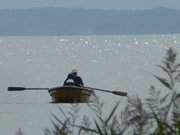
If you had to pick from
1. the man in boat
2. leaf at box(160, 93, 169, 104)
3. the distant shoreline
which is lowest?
leaf at box(160, 93, 169, 104)

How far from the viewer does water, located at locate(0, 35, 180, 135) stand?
26.2 meters

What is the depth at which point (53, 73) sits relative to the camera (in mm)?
64688

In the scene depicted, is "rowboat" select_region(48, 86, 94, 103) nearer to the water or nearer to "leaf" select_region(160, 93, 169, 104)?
the water

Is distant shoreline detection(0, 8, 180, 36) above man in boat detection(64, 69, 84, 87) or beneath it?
above

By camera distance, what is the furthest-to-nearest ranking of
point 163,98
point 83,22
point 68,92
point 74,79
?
point 83,22 < point 74,79 < point 68,92 < point 163,98

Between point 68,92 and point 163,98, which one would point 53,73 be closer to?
point 68,92

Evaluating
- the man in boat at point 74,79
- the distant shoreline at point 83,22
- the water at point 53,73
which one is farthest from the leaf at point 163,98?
the distant shoreline at point 83,22

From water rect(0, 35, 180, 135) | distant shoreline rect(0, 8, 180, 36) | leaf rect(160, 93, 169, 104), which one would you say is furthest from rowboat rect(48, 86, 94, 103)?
distant shoreline rect(0, 8, 180, 36)

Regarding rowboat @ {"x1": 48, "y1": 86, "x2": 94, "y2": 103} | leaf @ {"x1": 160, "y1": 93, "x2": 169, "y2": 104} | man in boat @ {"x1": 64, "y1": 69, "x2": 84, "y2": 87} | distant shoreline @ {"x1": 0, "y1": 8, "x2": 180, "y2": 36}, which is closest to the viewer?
leaf @ {"x1": 160, "y1": 93, "x2": 169, "y2": 104}

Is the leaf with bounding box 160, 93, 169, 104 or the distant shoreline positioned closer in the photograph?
the leaf with bounding box 160, 93, 169, 104

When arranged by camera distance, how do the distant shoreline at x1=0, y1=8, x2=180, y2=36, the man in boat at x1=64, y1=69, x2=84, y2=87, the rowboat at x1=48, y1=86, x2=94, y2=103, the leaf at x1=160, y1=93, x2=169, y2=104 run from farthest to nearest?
the distant shoreline at x1=0, y1=8, x2=180, y2=36
the man in boat at x1=64, y1=69, x2=84, y2=87
the rowboat at x1=48, y1=86, x2=94, y2=103
the leaf at x1=160, y1=93, x2=169, y2=104

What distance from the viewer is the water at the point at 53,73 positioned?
26219mm

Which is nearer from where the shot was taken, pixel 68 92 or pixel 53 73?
pixel 68 92

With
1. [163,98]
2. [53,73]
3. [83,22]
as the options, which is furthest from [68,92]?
[83,22]
